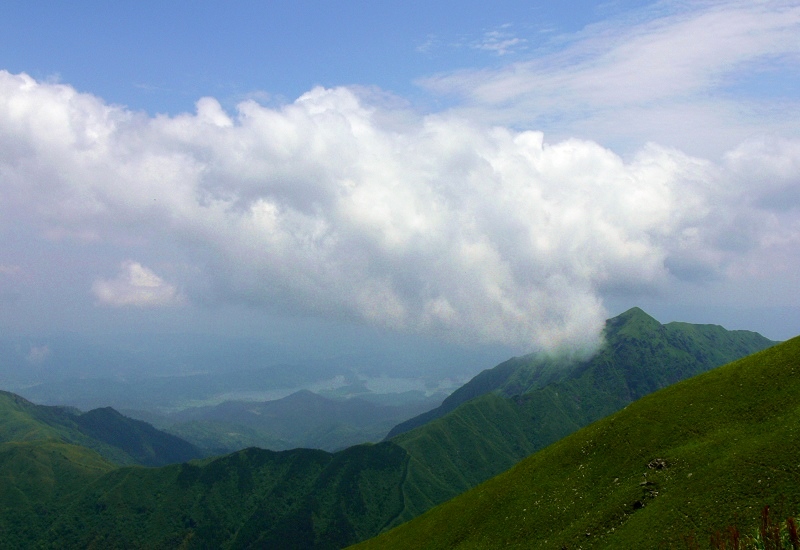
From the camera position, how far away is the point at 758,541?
4428 centimetres

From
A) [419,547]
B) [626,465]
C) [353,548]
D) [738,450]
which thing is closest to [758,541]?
[738,450]

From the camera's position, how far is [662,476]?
7531 cm

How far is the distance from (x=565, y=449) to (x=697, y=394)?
2503cm

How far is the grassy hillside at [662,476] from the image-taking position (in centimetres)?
6400

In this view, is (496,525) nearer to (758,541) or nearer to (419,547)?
(419,547)

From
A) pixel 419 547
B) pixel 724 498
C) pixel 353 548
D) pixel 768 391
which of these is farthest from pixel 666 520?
pixel 353 548

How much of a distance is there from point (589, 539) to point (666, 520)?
35.9ft

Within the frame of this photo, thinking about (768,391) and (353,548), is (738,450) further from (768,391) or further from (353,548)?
(353,548)

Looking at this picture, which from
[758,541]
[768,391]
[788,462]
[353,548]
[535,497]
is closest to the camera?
[758,541]

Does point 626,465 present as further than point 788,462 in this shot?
Yes

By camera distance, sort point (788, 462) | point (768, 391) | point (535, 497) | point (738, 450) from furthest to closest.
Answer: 1. point (535, 497)
2. point (768, 391)
3. point (738, 450)
4. point (788, 462)

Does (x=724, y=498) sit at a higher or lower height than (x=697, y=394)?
lower

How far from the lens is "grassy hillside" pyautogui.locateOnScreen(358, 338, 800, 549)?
64.0 m

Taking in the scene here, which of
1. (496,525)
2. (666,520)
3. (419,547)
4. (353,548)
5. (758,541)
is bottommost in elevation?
(353,548)
